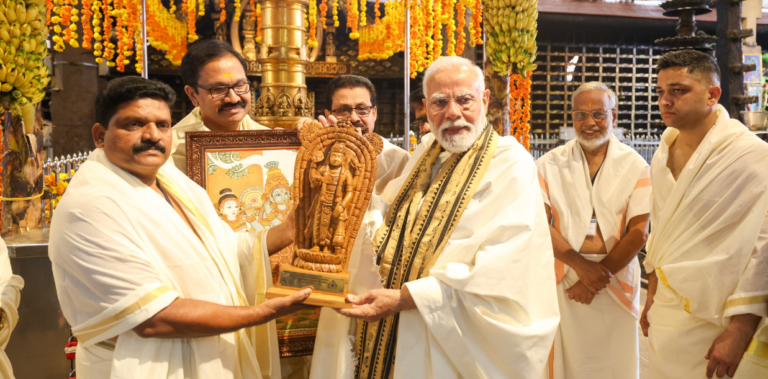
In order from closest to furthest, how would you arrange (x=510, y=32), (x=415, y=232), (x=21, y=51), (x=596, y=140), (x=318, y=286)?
1. (x=318, y=286)
2. (x=415, y=232)
3. (x=596, y=140)
4. (x=21, y=51)
5. (x=510, y=32)

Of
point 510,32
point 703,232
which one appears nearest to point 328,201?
point 703,232

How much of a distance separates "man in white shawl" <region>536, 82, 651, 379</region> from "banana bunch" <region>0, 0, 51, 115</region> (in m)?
3.64

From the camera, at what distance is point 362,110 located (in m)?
2.78

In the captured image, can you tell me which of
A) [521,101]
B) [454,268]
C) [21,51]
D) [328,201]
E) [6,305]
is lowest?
[6,305]

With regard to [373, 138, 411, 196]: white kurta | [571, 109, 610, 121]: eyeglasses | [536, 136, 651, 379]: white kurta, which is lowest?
[536, 136, 651, 379]: white kurta

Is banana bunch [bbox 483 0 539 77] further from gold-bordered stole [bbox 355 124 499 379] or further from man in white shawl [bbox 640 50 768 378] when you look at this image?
gold-bordered stole [bbox 355 124 499 379]

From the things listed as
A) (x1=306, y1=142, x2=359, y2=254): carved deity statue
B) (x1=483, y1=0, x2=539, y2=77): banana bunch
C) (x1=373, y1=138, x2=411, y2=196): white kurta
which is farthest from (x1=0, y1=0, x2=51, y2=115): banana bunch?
(x1=483, y1=0, x2=539, y2=77): banana bunch

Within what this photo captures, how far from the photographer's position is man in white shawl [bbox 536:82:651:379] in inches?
120

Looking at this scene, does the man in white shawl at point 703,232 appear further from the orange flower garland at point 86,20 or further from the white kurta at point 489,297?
the orange flower garland at point 86,20

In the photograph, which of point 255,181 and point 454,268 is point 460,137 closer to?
point 454,268

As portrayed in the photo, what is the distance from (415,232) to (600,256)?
4.88ft

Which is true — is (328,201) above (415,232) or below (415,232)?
above

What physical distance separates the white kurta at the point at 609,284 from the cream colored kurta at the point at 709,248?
263 millimetres

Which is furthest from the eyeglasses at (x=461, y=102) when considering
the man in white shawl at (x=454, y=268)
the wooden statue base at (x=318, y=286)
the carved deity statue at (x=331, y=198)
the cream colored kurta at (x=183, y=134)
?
the cream colored kurta at (x=183, y=134)
